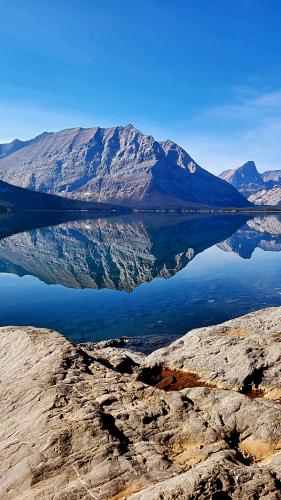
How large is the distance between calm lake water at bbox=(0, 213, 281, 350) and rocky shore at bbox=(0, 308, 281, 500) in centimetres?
2367

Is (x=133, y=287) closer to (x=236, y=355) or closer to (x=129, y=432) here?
(x=236, y=355)

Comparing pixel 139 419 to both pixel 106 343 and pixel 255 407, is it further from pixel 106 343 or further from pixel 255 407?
pixel 106 343

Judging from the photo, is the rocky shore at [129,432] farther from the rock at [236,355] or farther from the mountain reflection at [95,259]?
the mountain reflection at [95,259]

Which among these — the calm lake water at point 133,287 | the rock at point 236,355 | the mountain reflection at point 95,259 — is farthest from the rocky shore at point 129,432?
the mountain reflection at point 95,259

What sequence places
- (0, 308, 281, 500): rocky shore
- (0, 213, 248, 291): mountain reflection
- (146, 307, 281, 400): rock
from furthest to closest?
(0, 213, 248, 291): mountain reflection, (146, 307, 281, 400): rock, (0, 308, 281, 500): rocky shore

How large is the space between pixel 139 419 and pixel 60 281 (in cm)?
7270

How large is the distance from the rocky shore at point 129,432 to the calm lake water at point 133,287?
23673 millimetres

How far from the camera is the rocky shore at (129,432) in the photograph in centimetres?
1408

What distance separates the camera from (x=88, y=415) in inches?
695

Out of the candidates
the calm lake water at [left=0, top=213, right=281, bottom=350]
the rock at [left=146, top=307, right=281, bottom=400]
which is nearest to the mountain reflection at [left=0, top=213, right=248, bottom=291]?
the calm lake water at [left=0, top=213, right=281, bottom=350]

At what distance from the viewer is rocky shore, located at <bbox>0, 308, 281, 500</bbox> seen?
14078 mm

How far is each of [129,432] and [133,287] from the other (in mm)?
63399

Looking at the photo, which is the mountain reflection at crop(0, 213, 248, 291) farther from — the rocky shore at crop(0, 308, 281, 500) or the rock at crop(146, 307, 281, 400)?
the rocky shore at crop(0, 308, 281, 500)

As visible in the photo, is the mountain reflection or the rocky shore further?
the mountain reflection
